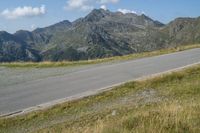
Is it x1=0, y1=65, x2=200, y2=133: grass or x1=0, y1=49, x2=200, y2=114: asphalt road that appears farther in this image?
x1=0, y1=49, x2=200, y2=114: asphalt road

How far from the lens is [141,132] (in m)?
7.20

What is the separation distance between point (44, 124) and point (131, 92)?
15.9 ft

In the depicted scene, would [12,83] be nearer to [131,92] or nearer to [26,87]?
[26,87]

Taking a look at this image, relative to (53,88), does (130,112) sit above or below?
above

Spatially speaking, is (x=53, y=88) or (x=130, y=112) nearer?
(x=130, y=112)

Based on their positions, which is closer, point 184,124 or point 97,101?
point 184,124

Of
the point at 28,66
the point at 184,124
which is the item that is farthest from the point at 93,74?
the point at 184,124

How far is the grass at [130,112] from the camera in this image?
25.7 feet

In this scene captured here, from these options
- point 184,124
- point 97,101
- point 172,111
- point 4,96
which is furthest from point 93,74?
point 184,124

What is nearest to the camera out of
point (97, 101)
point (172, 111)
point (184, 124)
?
point (184, 124)

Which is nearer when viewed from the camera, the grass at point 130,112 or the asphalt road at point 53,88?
the grass at point 130,112

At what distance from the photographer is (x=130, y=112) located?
10992mm

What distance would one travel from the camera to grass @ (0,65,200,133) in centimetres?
782

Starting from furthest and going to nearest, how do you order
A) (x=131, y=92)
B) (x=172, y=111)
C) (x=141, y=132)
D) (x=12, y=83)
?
(x=12, y=83), (x=131, y=92), (x=172, y=111), (x=141, y=132)
